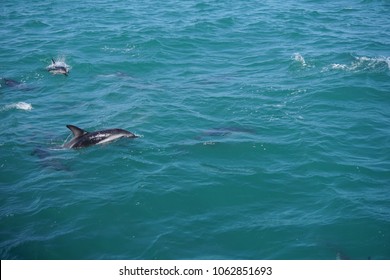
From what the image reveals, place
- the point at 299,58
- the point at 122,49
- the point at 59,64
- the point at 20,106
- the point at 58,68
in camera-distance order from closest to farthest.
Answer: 1. the point at 20,106
2. the point at 58,68
3. the point at 299,58
4. the point at 59,64
5. the point at 122,49

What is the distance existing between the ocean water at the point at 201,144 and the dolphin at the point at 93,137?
329 millimetres

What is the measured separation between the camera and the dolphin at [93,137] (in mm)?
19766

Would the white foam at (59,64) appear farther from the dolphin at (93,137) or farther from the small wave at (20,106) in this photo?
the dolphin at (93,137)

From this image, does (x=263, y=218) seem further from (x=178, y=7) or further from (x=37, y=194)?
(x=178, y=7)

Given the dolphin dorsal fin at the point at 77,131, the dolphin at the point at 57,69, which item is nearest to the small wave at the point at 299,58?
the dolphin at the point at 57,69

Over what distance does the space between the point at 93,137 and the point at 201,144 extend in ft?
16.0

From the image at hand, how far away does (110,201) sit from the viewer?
16.5m

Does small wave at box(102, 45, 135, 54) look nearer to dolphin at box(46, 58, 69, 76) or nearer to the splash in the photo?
the splash

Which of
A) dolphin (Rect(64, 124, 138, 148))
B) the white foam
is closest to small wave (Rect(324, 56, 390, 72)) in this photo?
dolphin (Rect(64, 124, 138, 148))

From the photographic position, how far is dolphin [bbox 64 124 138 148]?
19.8 m

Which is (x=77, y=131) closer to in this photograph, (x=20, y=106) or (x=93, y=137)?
(x=93, y=137)

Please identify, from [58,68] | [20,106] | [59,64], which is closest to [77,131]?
[20,106]

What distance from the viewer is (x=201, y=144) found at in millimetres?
19891

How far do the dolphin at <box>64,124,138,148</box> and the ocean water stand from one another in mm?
329
